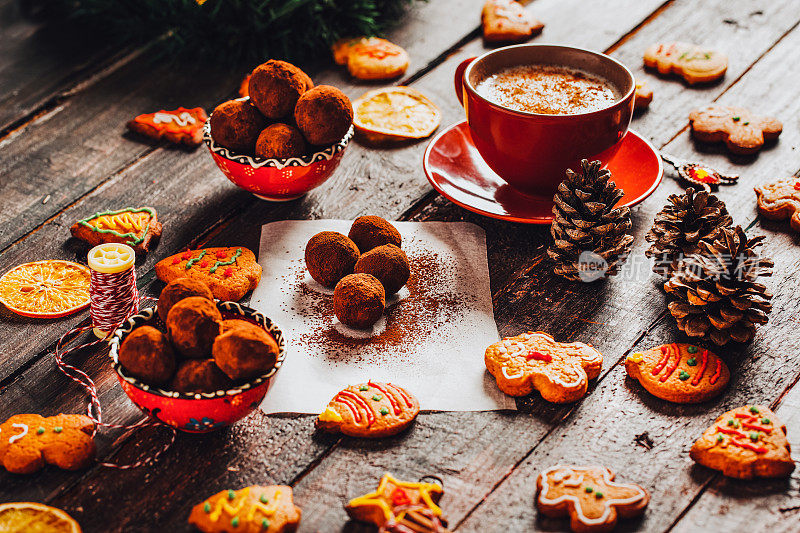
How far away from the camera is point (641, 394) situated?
3.61 ft

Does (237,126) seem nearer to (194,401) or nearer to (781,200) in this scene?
(194,401)

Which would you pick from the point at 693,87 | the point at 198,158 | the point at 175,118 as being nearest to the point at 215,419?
the point at 198,158

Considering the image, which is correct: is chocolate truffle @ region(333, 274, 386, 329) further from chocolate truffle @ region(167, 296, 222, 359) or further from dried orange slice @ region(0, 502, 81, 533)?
dried orange slice @ region(0, 502, 81, 533)

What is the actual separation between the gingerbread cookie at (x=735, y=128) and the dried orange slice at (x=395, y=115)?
55 cm

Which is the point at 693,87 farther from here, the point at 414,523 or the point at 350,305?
the point at 414,523

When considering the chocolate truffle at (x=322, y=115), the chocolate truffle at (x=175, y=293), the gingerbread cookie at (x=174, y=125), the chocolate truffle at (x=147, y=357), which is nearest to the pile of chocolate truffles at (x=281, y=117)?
the chocolate truffle at (x=322, y=115)

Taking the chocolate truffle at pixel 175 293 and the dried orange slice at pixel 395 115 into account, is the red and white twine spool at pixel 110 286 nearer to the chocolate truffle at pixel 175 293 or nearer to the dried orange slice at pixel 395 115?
the chocolate truffle at pixel 175 293

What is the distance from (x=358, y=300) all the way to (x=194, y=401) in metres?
0.31

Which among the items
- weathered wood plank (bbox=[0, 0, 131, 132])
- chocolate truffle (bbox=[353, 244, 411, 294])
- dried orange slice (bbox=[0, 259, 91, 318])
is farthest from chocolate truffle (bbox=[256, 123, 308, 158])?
weathered wood plank (bbox=[0, 0, 131, 132])

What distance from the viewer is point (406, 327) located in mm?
1219

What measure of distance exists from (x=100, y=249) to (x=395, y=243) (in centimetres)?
46

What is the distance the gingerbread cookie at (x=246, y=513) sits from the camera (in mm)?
897

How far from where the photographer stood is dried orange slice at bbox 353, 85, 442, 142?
166 centimetres

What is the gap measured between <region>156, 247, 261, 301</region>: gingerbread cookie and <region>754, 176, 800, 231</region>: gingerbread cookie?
92cm
